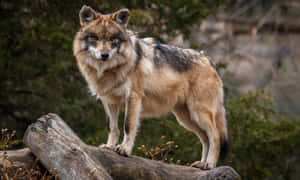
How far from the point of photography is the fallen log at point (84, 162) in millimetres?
4273

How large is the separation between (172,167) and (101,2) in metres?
3.82

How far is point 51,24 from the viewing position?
7844 mm

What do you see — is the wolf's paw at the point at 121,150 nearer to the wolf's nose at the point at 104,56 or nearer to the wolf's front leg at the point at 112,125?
the wolf's front leg at the point at 112,125

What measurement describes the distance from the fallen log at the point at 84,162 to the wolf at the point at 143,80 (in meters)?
0.27

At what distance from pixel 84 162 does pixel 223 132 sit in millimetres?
2716

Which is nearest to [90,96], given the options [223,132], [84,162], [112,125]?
[112,125]

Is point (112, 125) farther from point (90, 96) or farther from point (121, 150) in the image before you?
point (90, 96)

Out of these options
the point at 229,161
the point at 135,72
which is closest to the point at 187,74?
the point at 135,72

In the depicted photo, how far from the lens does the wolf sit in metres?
5.07

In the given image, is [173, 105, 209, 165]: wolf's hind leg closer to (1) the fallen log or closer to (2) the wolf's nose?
(1) the fallen log

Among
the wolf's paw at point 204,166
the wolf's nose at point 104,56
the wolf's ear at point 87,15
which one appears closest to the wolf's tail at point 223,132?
the wolf's paw at point 204,166

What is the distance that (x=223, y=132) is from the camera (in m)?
6.12

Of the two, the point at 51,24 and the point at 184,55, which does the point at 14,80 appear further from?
the point at 184,55

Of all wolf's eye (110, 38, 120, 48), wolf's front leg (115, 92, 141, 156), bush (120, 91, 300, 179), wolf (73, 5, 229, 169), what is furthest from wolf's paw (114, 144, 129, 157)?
bush (120, 91, 300, 179)
